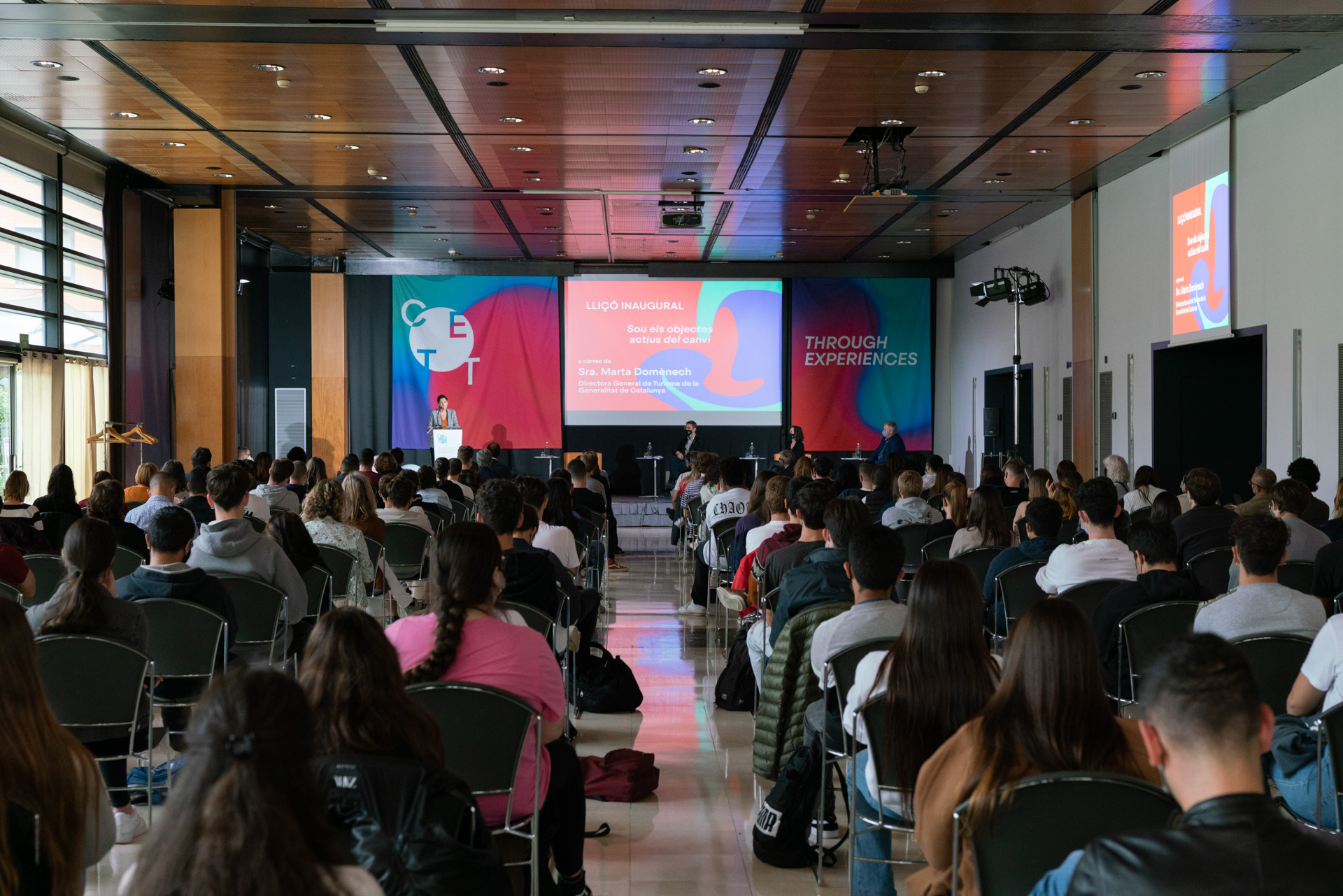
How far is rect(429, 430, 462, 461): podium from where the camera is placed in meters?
17.4

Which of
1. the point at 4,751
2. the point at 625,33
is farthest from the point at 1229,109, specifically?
the point at 4,751

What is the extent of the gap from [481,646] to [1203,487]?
16.5 feet

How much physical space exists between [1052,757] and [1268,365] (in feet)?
29.2

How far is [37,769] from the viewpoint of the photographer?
79.7 inches

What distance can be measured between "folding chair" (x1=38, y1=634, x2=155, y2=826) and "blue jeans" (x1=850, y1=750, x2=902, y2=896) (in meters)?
2.22

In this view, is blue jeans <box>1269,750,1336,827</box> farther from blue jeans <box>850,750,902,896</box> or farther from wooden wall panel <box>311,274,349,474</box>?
wooden wall panel <box>311,274,349,474</box>

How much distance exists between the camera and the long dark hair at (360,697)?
Answer: 6.40ft

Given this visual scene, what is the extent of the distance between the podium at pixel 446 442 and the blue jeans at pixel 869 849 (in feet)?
48.2

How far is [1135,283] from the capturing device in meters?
12.2

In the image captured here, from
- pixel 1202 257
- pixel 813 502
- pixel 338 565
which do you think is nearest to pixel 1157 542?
pixel 813 502

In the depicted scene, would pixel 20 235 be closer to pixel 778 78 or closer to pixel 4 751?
pixel 778 78

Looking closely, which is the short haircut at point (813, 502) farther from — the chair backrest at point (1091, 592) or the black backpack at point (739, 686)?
the chair backrest at point (1091, 592)

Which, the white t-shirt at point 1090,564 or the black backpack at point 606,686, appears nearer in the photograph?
the white t-shirt at point 1090,564

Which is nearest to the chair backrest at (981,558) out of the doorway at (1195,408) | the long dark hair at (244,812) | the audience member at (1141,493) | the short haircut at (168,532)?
the audience member at (1141,493)
